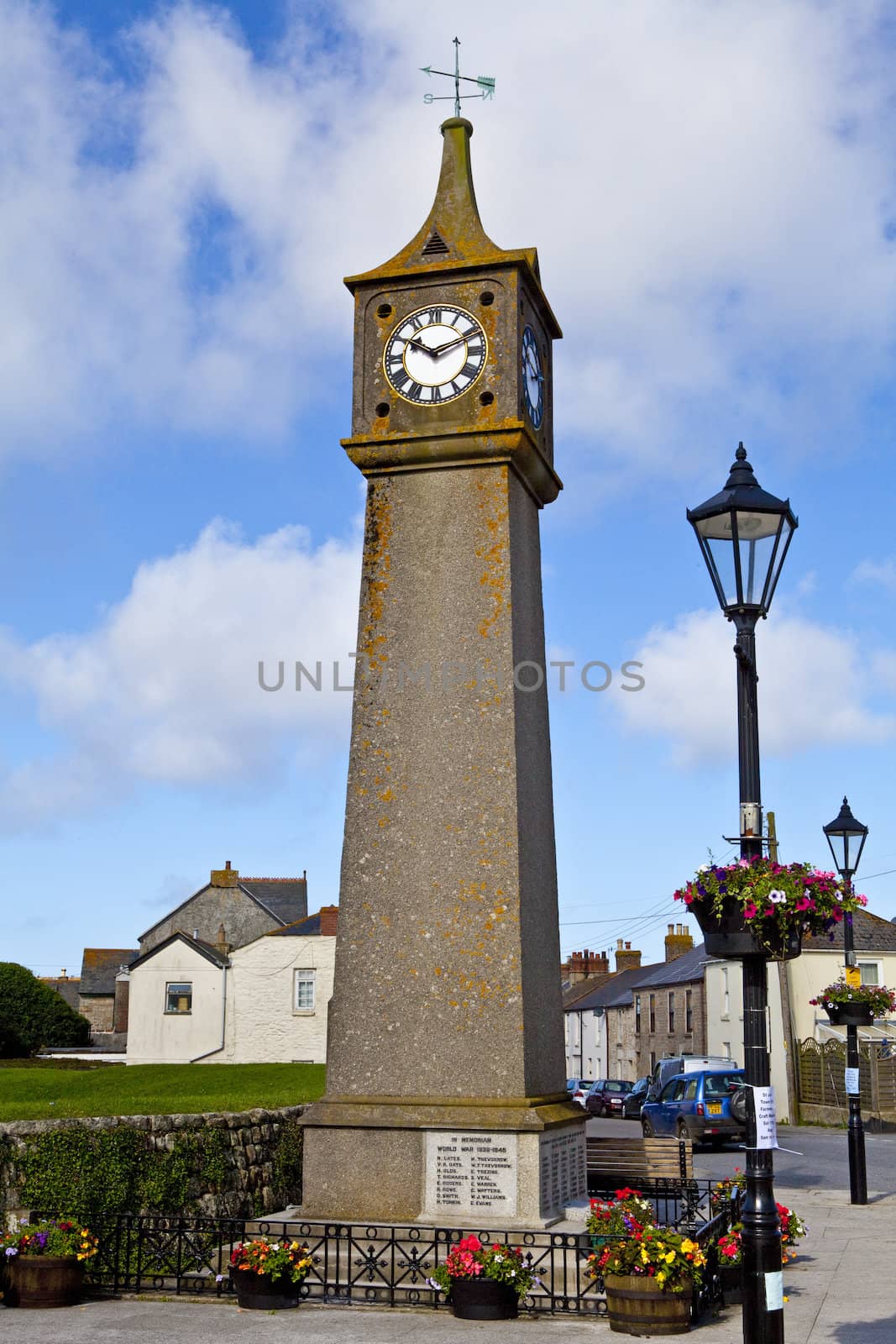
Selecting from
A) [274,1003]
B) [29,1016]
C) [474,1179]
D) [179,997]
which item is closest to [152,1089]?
[474,1179]

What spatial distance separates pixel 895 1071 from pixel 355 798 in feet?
84.1

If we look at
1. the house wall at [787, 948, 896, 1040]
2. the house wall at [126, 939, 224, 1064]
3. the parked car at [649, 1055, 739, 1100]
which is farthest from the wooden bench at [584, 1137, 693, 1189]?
the house wall at [126, 939, 224, 1064]

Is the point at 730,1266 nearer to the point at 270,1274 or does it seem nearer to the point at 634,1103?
the point at 270,1274

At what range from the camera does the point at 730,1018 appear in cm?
4609

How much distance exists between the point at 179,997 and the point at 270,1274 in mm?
38945

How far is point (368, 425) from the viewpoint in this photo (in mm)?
13195

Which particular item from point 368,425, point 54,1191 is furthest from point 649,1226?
point 368,425

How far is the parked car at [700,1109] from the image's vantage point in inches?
1153

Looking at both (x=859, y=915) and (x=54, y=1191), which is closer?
(x=54, y=1191)

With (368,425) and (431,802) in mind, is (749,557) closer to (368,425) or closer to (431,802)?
(431,802)

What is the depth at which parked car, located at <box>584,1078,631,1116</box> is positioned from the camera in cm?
4541

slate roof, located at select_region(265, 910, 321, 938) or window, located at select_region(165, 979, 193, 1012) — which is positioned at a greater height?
slate roof, located at select_region(265, 910, 321, 938)

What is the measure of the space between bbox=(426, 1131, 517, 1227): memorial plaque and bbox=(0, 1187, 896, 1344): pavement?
1000 mm

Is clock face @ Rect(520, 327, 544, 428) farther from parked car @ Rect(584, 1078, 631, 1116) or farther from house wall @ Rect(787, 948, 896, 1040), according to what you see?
parked car @ Rect(584, 1078, 631, 1116)
